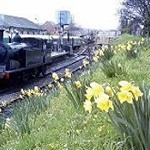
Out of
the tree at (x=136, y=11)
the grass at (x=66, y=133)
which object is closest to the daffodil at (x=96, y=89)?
the grass at (x=66, y=133)

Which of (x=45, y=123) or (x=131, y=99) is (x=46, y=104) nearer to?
(x=45, y=123)

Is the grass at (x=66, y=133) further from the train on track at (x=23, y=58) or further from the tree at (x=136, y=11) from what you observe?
the tree at (x=136, y=11)

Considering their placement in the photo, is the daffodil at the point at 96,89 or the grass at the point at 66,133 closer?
the daffodil at the point at 96,89

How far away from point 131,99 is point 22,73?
14963 millimetres

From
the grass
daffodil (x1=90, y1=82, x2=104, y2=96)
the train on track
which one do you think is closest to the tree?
the train on track

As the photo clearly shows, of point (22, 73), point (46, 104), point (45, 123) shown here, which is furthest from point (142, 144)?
point (22, 73)

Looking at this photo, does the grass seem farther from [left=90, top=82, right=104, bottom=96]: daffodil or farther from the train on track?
the train on track

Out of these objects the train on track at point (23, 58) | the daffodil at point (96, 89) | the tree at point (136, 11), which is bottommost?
the train on track at point (23, 58)

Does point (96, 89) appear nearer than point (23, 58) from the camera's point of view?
Yes

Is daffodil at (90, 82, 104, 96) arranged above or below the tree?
below

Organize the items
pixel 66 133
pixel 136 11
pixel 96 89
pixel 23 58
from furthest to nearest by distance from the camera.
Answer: pixel 136 11 < pixel 23 58 < pixel 66 133 < pixel 96 89

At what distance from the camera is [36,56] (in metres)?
19.6

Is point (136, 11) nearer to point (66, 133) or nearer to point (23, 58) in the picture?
point (23, 58)

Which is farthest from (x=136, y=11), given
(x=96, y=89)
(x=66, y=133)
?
(x=96, y=89)
